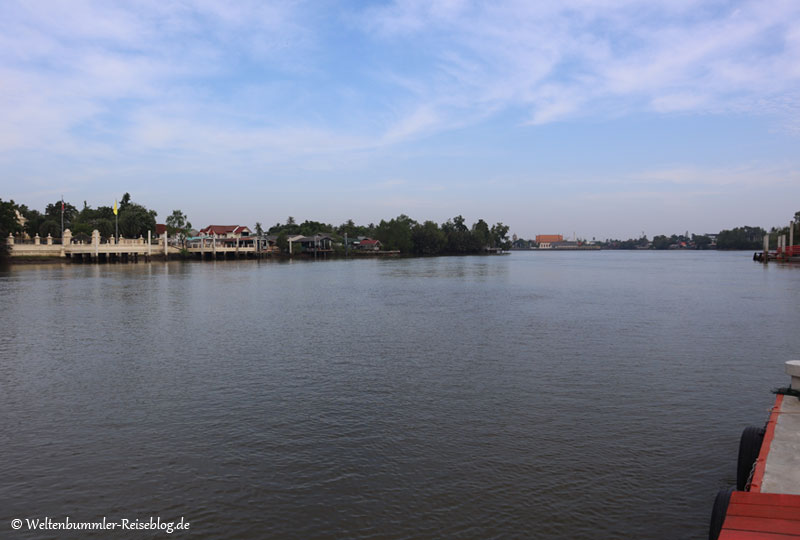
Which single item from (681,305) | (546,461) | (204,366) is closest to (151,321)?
(204,366)

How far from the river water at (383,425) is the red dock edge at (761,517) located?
5.73 ft

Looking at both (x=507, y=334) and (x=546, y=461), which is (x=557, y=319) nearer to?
(x=507, y=334)

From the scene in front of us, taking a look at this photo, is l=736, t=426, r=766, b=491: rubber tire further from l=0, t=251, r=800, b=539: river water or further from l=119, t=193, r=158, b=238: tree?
l=119, t=193, r=158, b=238: tree

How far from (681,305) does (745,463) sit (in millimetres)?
27979

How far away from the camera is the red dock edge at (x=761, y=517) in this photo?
526cm

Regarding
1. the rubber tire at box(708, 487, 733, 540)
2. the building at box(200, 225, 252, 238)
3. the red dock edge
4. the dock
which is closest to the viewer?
the red dock edge

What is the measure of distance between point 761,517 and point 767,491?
68cm

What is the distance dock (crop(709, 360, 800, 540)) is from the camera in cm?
538

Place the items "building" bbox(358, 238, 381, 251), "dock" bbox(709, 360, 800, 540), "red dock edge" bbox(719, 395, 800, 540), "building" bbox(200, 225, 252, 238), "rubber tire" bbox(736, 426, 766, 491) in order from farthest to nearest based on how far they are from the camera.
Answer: "building" bbox(358, 238, 381, 251) < "building" bbox(200, 225, 252, 238) < "rubber tire" bbox(736, 426, 766, 491) < "dock" bbox(709, 360, 800, 540) < "red dock edge" bbox(719, 395, 800, 540)

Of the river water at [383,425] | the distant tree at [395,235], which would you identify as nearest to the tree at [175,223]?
the distant tree at [395,235]

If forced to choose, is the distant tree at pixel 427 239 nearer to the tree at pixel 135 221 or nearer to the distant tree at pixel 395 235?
the distant tree at pixel 395 235

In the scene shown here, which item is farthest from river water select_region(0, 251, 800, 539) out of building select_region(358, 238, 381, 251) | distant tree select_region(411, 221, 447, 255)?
distant tree select_region(411, 221, 447, 255)

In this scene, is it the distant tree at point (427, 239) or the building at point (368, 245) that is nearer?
the building at point (368, 245)

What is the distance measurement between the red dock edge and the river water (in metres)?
1.75
